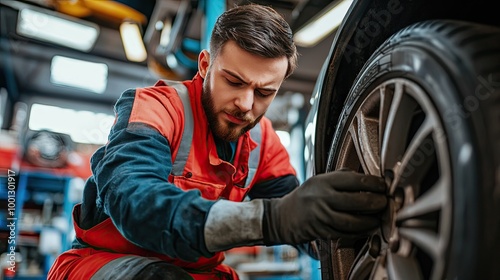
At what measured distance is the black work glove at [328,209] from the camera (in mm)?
652

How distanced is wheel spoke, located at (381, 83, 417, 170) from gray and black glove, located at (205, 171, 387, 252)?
0.13 ft

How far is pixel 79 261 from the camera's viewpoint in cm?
108

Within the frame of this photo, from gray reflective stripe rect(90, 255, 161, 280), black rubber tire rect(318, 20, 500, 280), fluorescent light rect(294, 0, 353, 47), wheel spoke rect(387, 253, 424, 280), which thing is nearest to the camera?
black rubber tire rect(318, 20, 500, 280)

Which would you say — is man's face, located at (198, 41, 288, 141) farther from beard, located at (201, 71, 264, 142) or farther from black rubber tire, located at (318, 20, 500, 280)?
black rubber tire, located at (318, 20, 500, 280)

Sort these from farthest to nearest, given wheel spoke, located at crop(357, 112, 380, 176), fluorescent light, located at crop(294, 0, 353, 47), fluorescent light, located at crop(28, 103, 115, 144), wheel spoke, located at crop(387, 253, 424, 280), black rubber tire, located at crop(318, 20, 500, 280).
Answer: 1. fluorescent light, located at crop(28, 103, 115, 144)
2. fluorescent light, located at crop(294, 0, 353, 47)
3. wheel spoke, located at crop(357, 112, 380, 176)
4. wheel spoke, located at crop(387, 253, 424, 280)
5. black rubber tire, located at crop(318, 20, 500, 280)

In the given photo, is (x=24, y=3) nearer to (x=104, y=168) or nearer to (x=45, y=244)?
(x=45, y=244)

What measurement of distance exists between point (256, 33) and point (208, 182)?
1.26 feet

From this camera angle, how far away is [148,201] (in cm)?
69

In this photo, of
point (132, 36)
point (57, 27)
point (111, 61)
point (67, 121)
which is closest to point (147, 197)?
point (132, 36)

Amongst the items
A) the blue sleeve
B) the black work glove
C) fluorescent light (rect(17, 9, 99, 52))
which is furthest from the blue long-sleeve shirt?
fluorescent light (rect(17, 9, 99, 52))

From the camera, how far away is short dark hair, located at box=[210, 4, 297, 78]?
3.31 feet

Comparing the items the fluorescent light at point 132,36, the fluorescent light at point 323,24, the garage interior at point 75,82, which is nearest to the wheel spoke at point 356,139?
the garage interior at point 75,82

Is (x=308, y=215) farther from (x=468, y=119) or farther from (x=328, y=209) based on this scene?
(x=468, y=119)

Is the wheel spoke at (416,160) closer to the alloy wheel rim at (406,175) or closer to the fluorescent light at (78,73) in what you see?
the alloy wheel rim at (406,175)
